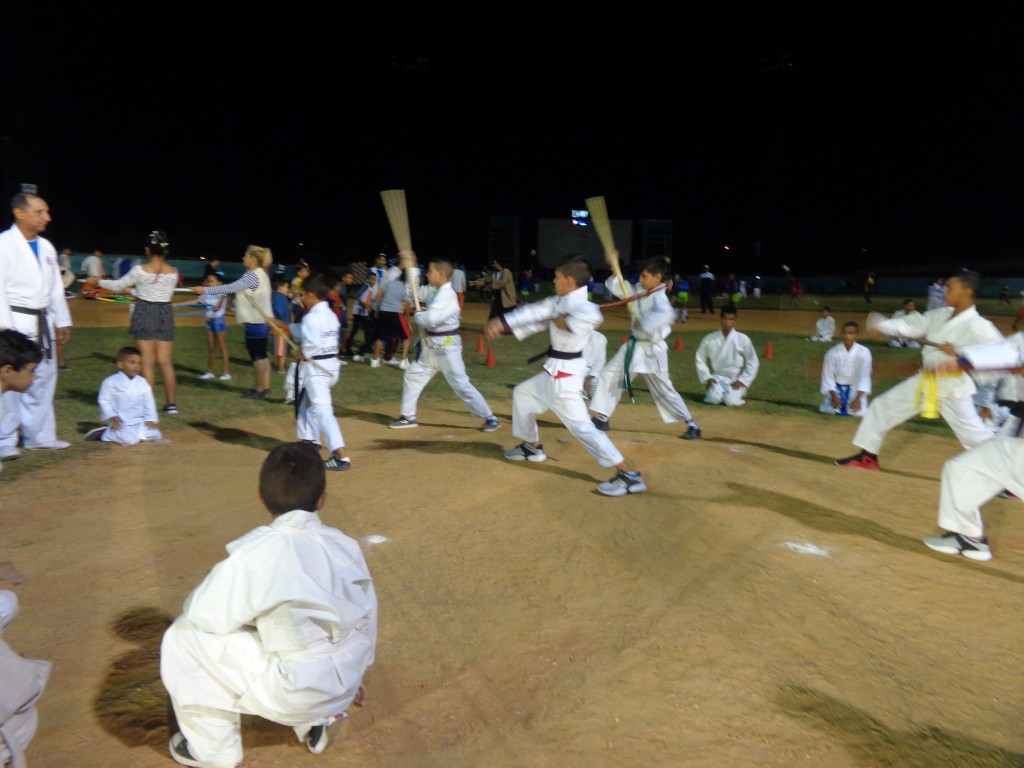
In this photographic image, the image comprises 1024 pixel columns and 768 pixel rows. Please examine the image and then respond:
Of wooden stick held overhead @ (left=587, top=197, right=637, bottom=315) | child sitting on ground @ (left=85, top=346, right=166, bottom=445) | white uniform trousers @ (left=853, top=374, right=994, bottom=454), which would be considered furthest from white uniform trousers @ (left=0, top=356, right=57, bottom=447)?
white uniform trousers @ (left=853, top=374, right=994, bottom=454)

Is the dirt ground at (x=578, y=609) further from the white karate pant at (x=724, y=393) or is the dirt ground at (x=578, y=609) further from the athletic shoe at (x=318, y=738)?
the white karate pant at (x=724, y=393)

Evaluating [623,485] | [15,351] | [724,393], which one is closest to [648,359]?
[623,485]

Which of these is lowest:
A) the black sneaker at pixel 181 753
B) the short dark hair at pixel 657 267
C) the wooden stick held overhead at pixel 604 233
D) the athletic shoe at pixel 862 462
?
the athletic shoe at pixel 862 462

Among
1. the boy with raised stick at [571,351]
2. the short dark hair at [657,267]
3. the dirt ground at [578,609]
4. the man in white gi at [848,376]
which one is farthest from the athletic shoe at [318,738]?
the man in white gi at [848,376]

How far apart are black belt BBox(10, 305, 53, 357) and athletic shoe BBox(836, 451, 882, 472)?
7.44 meters

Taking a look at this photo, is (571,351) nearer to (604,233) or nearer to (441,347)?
(441,347)

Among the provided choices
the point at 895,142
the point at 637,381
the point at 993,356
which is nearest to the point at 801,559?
the point at 993,356

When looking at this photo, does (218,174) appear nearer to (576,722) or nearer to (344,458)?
(344,458)

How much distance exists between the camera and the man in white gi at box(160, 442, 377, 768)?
3004 millimetres

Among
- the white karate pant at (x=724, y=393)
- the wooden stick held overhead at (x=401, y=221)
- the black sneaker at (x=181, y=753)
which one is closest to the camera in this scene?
the black sneaker at (x=181, y=753)

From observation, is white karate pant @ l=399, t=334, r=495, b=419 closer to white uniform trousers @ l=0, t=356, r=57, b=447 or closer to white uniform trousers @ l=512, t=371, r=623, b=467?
white uniform trousers @ l=512, t=371, r=623, b=467

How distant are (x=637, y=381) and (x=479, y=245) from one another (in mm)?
31660

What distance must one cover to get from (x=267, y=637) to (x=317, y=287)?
4.63m

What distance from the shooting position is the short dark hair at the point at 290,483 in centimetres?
321
